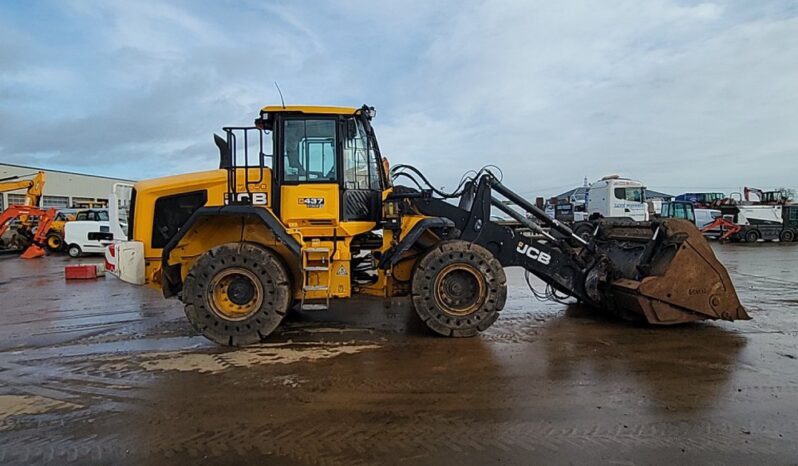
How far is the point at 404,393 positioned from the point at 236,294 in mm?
2517

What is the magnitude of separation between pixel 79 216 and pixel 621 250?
21219 mm

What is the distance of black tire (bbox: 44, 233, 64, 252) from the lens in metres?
21.0

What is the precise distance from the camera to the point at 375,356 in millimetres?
5238

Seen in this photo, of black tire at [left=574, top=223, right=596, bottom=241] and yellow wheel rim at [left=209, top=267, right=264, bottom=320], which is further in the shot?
black tire at [left=574, top=223, right=596, bottom=241]

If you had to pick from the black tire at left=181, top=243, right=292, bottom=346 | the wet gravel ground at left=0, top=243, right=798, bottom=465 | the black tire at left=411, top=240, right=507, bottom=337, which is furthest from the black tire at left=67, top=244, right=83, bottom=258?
the black tire at left=411, top=240, right=507, bottom=337

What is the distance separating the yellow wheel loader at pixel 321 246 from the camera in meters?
5.59

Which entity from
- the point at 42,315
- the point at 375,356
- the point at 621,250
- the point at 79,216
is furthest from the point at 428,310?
the point at 79,216

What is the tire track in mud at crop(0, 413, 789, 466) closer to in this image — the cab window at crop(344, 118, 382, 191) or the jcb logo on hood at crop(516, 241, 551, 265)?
the jcb logo on hood at crop(516, 241, 551, 265)

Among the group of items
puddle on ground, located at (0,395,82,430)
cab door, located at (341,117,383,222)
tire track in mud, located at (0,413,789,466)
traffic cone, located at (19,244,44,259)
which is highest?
cab door, located at (341,117,383,222)

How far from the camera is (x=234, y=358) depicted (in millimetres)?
5199

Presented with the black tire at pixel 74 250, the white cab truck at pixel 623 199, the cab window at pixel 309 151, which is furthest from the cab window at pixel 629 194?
the black tire at pixel 74 250

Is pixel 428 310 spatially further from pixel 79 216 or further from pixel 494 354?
pixel 79 216

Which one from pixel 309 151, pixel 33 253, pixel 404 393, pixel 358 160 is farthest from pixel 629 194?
pixel 33 253

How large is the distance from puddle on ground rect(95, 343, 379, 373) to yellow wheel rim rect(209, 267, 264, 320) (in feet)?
1.45
